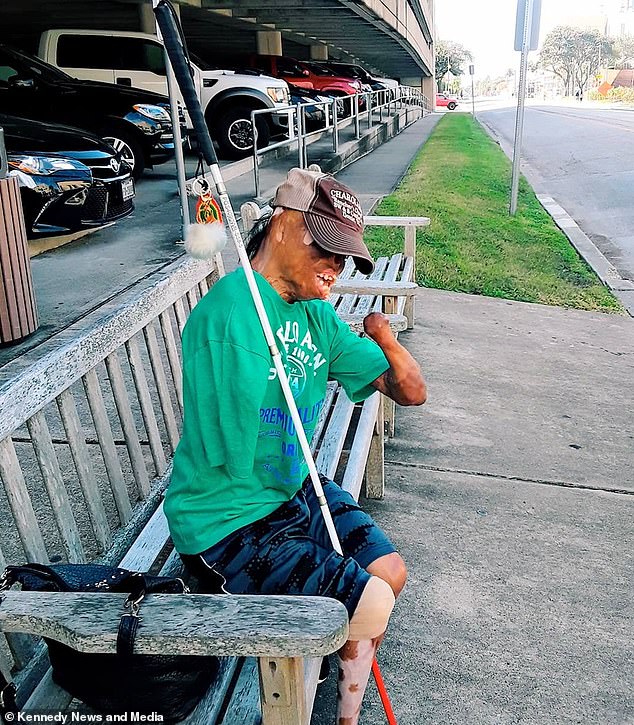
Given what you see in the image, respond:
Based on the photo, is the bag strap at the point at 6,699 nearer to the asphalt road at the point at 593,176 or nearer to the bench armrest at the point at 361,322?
the bench armrest at the point at 361,322

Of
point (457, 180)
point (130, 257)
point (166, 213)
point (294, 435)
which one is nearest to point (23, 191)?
point (130, 257)

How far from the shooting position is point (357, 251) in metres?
2.01

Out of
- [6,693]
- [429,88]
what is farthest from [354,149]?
[429,88]

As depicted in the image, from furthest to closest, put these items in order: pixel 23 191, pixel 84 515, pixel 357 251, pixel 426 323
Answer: pixel 23 191, pixel 426 323, pixel 84 515, pixel 357 251

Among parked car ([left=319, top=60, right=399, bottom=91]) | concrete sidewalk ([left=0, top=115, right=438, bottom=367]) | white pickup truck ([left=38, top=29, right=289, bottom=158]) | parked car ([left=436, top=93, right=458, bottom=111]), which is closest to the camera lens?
concrete sidewalk ([left=0, top=115, right=438, bottom=367])

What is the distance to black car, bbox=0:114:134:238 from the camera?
6.93 metres

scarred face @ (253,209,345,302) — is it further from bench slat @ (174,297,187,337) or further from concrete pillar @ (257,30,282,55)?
concrete pillar @ (257,30,282,55)

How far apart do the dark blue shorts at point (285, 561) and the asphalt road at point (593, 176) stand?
7279 millimetres

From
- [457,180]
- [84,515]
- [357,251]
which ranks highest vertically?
[357,251]

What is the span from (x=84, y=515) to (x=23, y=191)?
4541 millimetres

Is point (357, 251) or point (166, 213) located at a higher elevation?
point (357, 251)

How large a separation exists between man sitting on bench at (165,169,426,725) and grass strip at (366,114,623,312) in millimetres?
5400

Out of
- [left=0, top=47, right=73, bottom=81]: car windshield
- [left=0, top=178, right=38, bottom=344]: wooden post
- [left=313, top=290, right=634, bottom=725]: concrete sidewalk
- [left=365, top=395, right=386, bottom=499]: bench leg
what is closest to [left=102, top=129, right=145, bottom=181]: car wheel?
[left=0, top=47, right=73, bottom=81]: car windshield

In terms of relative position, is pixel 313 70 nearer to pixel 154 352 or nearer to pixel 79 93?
pixel 79 93
